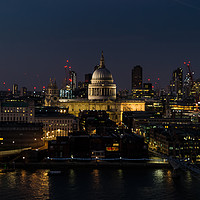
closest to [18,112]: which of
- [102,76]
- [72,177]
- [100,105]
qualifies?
[100,105]

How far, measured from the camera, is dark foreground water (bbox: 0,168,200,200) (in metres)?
53.2

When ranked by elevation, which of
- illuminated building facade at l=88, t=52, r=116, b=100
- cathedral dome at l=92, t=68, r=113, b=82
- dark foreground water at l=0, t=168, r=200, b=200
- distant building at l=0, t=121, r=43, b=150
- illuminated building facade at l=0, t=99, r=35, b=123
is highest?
cathedral dome at l=92, t=68, r=113, b=82

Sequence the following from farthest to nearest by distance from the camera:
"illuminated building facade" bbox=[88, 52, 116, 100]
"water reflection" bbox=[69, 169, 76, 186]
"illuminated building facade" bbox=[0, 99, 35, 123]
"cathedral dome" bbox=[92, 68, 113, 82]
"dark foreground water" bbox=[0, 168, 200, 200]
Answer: "cathedral dome" bbox=[92, 68, 113, 82] → "illuminated building facade" bbox=[88, 52, 116, 100] → "illuminated building facade" bbox=[0, 99, 35, 123] → "water reflection" bbox=[69, 169, 76, 186] → "dark foreground water" bbox=[0, 168, 200, 200]

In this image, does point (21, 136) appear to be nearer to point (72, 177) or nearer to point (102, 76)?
point (72, 177)

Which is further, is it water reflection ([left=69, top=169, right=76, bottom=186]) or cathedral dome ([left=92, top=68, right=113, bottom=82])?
cathedral dome ([left=92, top=68, right=113, bottom=82])

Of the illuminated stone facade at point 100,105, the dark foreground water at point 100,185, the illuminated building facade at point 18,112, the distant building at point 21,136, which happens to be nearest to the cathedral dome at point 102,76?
the illuminated stone facade at point 100,105

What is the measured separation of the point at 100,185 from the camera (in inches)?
2264

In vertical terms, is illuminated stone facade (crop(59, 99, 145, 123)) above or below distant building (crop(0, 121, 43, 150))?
above

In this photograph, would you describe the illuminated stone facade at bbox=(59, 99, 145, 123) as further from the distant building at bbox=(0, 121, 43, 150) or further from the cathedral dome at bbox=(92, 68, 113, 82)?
the distant building at bbox=(0, 121, 43, 150)

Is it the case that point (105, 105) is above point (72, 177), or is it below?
above

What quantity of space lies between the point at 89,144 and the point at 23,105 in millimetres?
38904

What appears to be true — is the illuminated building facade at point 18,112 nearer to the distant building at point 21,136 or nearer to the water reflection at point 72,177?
the distant building at point 21,136

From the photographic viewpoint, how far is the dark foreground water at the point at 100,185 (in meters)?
53.2

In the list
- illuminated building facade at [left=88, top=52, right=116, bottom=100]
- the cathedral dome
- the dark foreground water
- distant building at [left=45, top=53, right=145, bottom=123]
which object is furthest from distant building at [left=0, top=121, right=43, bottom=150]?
the cathedral dome
